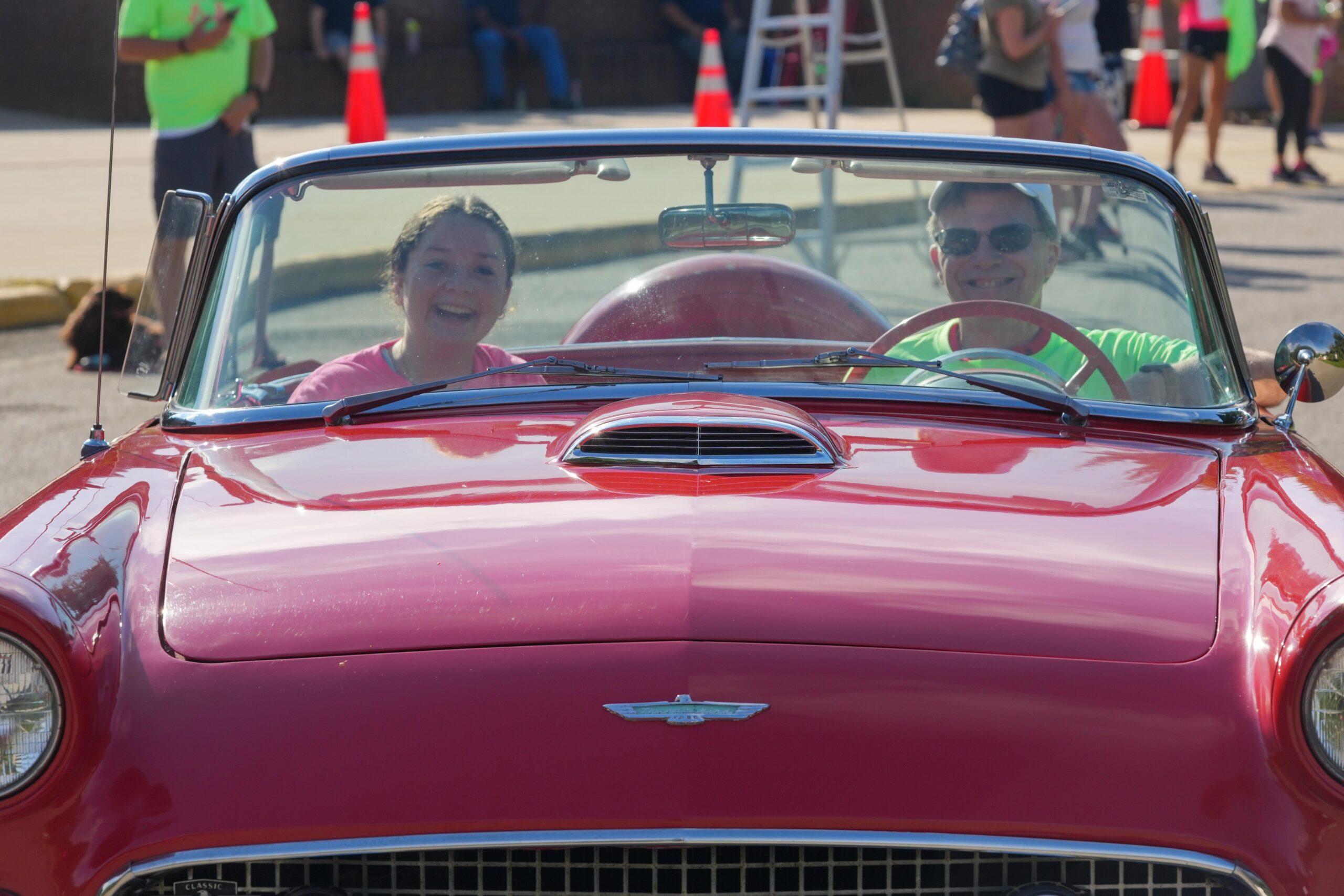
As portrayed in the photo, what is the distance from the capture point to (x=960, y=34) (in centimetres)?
969

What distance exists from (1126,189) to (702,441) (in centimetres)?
107

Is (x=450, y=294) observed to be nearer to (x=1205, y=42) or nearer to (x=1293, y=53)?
(x=1205, y=42)

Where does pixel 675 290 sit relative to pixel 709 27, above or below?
below

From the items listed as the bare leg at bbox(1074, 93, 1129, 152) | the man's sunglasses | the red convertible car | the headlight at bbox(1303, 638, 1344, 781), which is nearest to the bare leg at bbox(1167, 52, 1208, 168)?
the bare leg at bbox(1074, 93, 1129, 152)

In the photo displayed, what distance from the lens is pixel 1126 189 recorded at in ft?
10.1

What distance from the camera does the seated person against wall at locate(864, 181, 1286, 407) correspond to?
10.0ft

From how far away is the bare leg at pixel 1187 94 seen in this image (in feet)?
43.0

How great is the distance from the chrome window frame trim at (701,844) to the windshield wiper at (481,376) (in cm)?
107

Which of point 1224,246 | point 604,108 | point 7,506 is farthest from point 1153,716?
point 604,108

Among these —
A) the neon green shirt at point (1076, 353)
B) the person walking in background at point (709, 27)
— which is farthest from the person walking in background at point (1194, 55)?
the neon green shirt at point (1076, 353)

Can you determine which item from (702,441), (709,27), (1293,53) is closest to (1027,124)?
(1293,53)

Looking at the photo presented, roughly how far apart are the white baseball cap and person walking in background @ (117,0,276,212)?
5.17 m

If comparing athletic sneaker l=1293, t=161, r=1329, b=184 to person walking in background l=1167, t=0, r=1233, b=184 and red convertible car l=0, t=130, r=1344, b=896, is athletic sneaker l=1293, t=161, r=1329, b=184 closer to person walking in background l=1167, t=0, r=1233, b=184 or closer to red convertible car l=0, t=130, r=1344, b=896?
person walking in background l=1167, t=0, r=1233, b=184

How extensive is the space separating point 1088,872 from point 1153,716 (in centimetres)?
19
